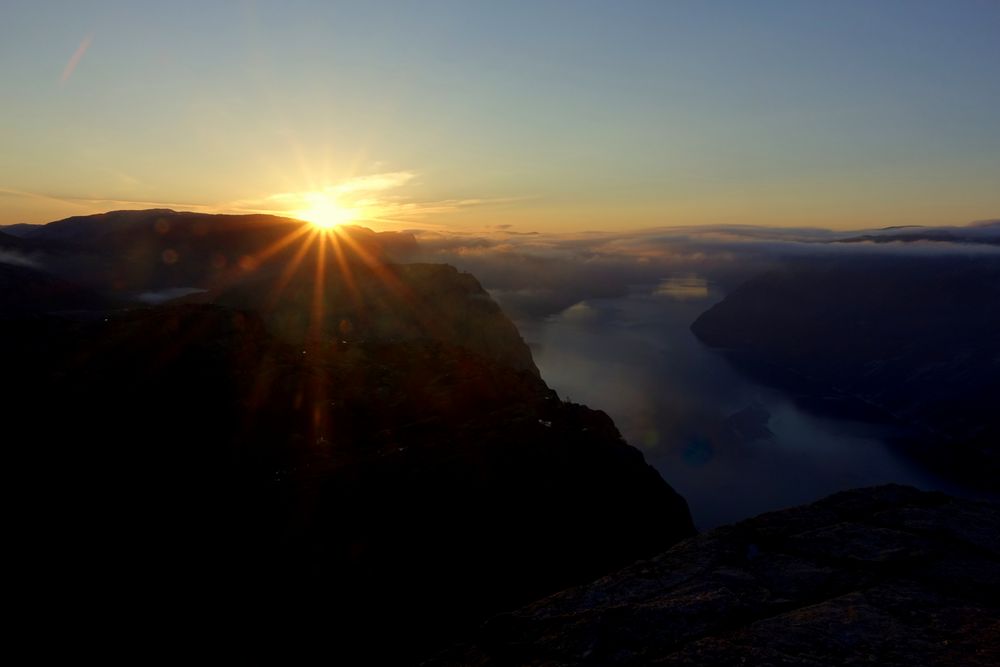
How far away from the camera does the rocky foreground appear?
689 cm

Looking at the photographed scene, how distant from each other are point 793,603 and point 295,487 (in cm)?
1781

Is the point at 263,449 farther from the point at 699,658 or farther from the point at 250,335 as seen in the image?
the point at 699,658

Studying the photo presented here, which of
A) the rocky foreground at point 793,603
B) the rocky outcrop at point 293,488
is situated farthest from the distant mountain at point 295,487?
the rocky foreground at point 793,603

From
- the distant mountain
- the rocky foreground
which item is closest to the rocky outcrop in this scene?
the distant mountain

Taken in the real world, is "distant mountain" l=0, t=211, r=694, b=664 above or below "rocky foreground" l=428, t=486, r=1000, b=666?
below

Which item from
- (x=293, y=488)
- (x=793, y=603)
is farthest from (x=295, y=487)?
(x=793, y=603)

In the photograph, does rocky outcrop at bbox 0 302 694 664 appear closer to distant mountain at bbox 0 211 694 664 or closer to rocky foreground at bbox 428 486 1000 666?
distant mountain at bbox 0 211 694 664

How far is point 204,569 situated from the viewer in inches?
714

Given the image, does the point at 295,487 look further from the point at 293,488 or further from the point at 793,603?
the point at 793,603

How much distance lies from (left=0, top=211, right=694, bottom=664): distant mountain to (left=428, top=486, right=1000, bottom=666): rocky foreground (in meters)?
10.1

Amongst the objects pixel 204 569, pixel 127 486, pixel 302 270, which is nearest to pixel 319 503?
pixel 204 569

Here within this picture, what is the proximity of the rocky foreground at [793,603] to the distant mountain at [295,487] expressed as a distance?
1006 centimetres

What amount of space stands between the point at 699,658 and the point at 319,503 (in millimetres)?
16558

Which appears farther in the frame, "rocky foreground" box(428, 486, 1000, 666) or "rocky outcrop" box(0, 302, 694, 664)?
"rocky outcrop" box(0, 302, 694, 664)
